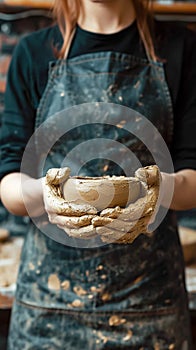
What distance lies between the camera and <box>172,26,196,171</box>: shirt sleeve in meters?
1.13

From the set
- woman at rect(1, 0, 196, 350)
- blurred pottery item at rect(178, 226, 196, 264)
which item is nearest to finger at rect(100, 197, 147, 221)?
woman at rect(1, 0, 196, 350)

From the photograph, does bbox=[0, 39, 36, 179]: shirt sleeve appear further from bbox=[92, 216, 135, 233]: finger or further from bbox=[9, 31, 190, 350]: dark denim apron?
bbox=[92, 216, 135, 233]: finger

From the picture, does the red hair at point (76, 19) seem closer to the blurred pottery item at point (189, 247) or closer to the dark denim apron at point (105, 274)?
the dark denim apron at point (105, 274)

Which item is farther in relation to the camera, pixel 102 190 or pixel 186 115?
pixel 186 115

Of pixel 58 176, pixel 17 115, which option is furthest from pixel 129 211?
pixel 17 115

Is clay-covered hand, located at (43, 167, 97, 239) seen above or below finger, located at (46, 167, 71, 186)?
below

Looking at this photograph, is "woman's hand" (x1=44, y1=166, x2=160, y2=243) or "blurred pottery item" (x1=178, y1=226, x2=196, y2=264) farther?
"blurred pottery item" (x1=178, y1=226, x2=196, y2=264)

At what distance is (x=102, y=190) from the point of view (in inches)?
32.5

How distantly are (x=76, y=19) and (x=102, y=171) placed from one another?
1.01 feet

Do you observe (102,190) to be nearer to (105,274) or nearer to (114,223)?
(114,223)

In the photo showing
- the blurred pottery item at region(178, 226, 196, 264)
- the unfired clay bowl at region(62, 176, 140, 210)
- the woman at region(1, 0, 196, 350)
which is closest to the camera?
the unfired clay bowl at region(62, 176, 140, 210)

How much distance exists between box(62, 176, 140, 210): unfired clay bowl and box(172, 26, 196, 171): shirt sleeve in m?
Answer: 0.29

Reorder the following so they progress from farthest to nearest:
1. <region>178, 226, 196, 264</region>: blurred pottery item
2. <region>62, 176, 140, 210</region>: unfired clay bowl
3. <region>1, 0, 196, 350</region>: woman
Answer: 1. <region>178, 226, 196, 264</region>: blurred pottery item
2. <region>1, 0, 196, 350</region>: woman
3. <region>62, 176, 140, 210</region>: unfired clay bowl

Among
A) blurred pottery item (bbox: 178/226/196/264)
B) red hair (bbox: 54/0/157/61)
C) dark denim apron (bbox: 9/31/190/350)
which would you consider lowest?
blurred pottery item (bbox: 178/226/196/264)
